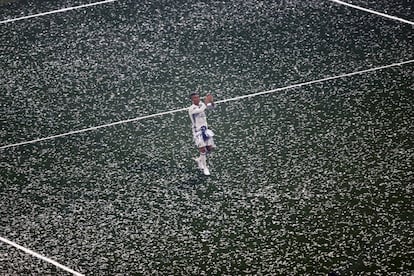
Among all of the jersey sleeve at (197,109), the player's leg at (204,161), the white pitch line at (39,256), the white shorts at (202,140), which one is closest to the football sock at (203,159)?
the player's leg at (204,161)

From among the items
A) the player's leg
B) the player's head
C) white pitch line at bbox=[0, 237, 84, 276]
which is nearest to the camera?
white pitch line at bbox=[0, 237, 84, 276]

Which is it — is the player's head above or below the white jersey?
above

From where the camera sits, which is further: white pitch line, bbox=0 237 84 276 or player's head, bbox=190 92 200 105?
player's head, bbox=190 92 200 105

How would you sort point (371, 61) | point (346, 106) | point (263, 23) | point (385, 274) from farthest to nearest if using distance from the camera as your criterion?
point (263, 23) < point (371, 61) < point (346, 106) < point (385, 274)

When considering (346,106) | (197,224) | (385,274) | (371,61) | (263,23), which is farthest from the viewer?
(263,23)

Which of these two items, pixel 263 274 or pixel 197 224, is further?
pixel 197 224

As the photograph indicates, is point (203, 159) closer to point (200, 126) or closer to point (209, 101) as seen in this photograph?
point (200, 126)

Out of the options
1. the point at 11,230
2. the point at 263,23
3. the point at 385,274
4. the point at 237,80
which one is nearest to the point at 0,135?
the point at 11,230

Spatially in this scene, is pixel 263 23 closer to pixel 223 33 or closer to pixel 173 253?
pixel 223 33

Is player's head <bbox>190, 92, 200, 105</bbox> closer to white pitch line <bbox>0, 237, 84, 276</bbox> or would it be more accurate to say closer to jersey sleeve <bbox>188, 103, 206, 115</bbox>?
jersey sleeve <bbox>188, 103, 206, 115</bbox>

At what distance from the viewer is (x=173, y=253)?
9.88 meters

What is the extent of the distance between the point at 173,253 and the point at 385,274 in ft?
5.88

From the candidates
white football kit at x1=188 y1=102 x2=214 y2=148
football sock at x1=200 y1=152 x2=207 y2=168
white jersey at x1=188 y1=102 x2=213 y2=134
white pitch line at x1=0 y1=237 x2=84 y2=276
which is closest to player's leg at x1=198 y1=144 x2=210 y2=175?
football sock at x1=200 y1=152 x2=207 y2=168

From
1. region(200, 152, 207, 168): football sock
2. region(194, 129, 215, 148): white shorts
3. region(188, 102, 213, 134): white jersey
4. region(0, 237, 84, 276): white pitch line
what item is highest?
region(188, 102, 213, 134): white jersey
